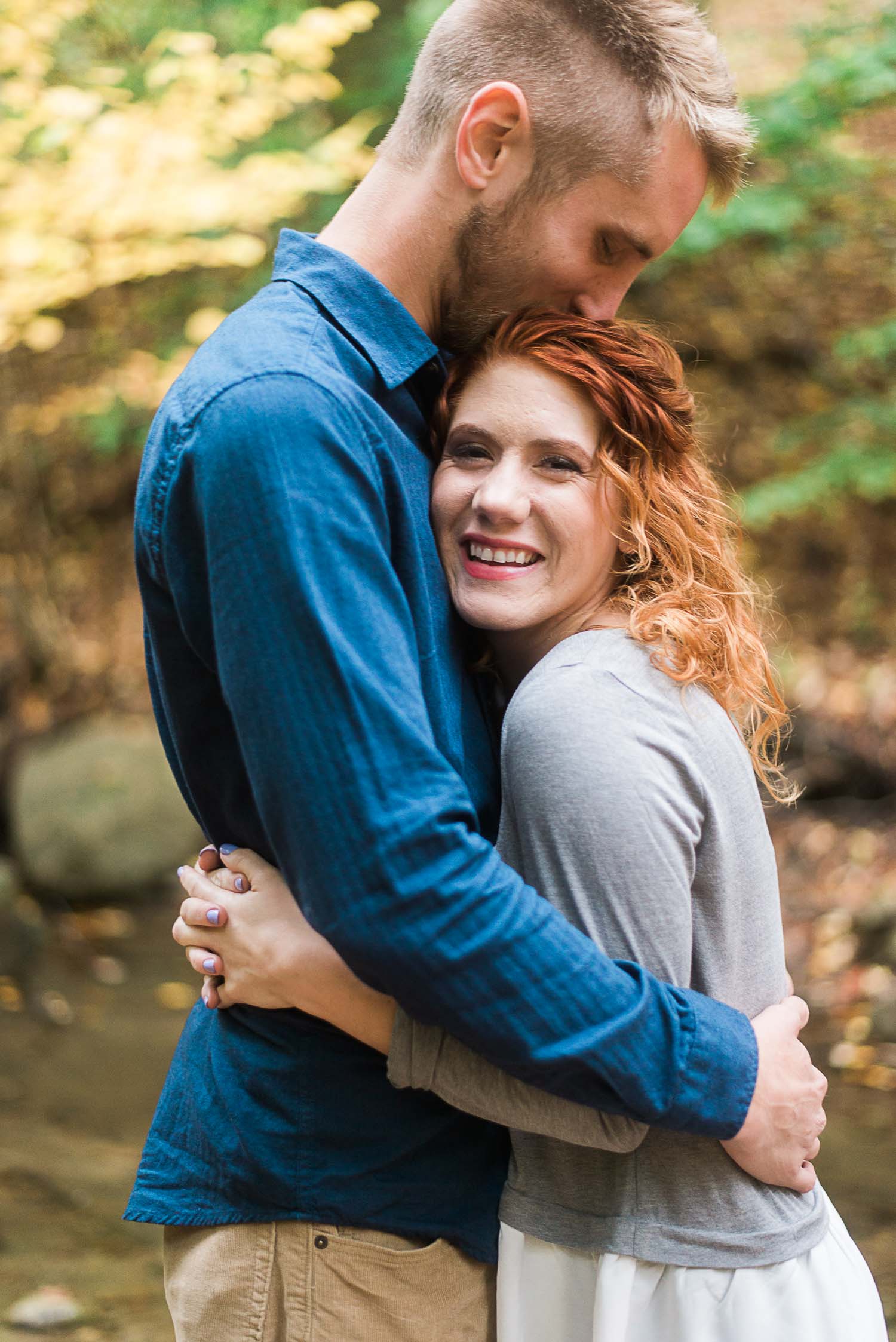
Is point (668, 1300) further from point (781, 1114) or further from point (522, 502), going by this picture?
point (522, 502)

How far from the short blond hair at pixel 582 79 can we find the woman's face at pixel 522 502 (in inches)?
10.3

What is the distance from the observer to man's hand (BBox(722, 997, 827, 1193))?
4.58 ft

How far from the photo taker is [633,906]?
136 cm

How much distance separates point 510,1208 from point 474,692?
62cm

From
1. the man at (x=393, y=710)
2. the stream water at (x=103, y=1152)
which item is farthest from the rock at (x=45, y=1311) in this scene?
the man at (x=393, y=710)

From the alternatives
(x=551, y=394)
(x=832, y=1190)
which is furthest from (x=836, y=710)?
(x=551, y=394)

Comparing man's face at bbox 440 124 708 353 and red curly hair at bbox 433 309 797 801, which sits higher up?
man's face at bbox 440 124 708 353

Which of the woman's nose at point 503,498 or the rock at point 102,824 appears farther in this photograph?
the rock at point 102,824

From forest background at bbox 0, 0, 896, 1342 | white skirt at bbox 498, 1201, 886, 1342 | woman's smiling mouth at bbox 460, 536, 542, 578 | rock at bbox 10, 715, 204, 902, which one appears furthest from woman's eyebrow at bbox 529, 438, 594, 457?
rock at bbox 10, 715, 204, 902

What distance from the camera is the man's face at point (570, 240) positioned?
1.53 meters

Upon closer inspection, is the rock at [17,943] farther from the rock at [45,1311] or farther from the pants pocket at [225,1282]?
the pants pocket at [225,1282]

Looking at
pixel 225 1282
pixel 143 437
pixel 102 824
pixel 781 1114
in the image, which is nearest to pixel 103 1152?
pixel 102 824

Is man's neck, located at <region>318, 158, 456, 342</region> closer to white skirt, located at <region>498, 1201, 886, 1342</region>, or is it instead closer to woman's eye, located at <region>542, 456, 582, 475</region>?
woman's eye, located at <region>542, 456, 582, 475</region>

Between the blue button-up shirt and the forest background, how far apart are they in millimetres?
2190
